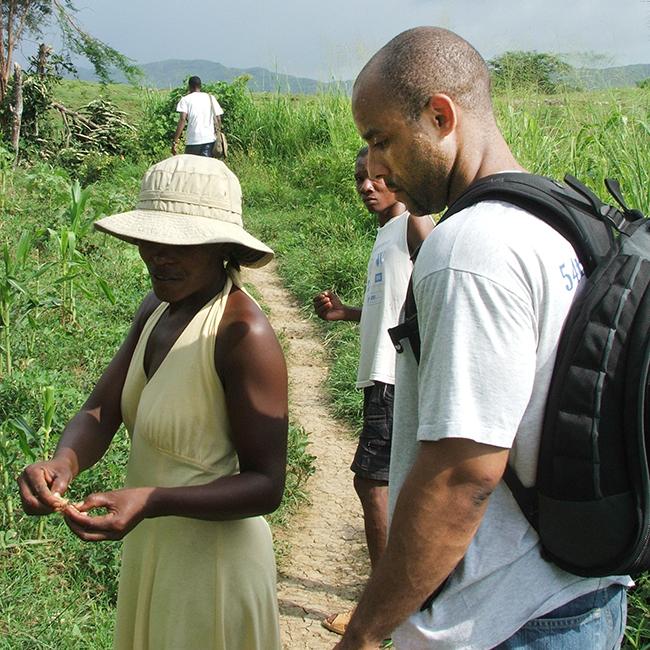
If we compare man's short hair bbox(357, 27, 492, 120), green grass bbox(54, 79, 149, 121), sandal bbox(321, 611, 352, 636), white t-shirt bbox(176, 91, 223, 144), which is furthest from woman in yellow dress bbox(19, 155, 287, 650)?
green grass bbox(54, 79, 149, 121)

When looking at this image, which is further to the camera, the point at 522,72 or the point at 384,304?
the point at 522,72

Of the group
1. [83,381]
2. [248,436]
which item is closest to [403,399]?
[248,436]

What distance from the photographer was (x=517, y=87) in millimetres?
7477

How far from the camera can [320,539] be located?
420 centimetres

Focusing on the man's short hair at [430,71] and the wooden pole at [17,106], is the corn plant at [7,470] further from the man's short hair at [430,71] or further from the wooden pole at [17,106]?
the wooden pole at [17,106]

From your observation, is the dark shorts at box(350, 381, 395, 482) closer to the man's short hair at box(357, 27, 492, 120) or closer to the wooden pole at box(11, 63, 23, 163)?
the man's short hair at box(357, 27, 492, 120)

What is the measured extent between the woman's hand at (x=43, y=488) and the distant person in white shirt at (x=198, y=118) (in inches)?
439

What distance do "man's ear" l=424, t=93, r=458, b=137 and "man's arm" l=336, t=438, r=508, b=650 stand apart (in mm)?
548

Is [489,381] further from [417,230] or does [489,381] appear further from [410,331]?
[417,230]

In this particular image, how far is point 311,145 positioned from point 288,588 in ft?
35.8

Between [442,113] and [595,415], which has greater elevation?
[442,113]

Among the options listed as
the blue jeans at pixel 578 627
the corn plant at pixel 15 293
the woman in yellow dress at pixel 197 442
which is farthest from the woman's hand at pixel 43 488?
the corn plant at pixel 15 293

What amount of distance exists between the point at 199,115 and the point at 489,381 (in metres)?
12.2

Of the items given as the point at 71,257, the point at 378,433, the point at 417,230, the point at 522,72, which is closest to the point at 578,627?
the point at 378,433
